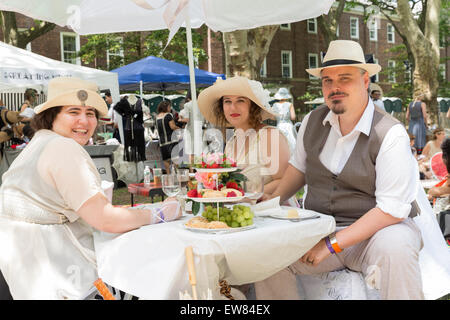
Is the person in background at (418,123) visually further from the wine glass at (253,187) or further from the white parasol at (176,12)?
the wine glass at (253,187)

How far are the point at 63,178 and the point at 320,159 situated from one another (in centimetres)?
152

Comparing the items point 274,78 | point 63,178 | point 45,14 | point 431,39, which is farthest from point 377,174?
point 274,78

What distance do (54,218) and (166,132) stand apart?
828 cm

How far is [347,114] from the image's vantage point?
3.12m

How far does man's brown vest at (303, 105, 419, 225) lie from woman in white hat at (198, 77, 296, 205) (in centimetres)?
Result: 55

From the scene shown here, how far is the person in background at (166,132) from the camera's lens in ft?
35.2

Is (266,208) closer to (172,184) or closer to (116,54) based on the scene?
(172,184)

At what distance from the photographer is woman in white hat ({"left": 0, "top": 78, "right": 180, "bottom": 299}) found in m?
2.46

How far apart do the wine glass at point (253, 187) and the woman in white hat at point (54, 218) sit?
390 mm

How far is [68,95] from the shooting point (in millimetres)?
2834

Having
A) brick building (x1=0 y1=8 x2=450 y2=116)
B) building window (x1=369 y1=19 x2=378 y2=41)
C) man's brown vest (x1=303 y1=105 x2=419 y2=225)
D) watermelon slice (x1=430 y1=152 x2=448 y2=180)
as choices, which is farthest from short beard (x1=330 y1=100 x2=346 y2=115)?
building window (x1=369 y1=19 x2=378 y2=41)

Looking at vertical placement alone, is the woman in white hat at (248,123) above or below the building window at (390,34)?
below

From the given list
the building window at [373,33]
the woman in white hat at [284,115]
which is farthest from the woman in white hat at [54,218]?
the building window at [373,33]

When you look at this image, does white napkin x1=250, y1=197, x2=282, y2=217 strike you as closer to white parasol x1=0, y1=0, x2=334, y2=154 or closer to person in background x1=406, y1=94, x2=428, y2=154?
white parasol x1=0, y1=0, x2=334, y2=154
